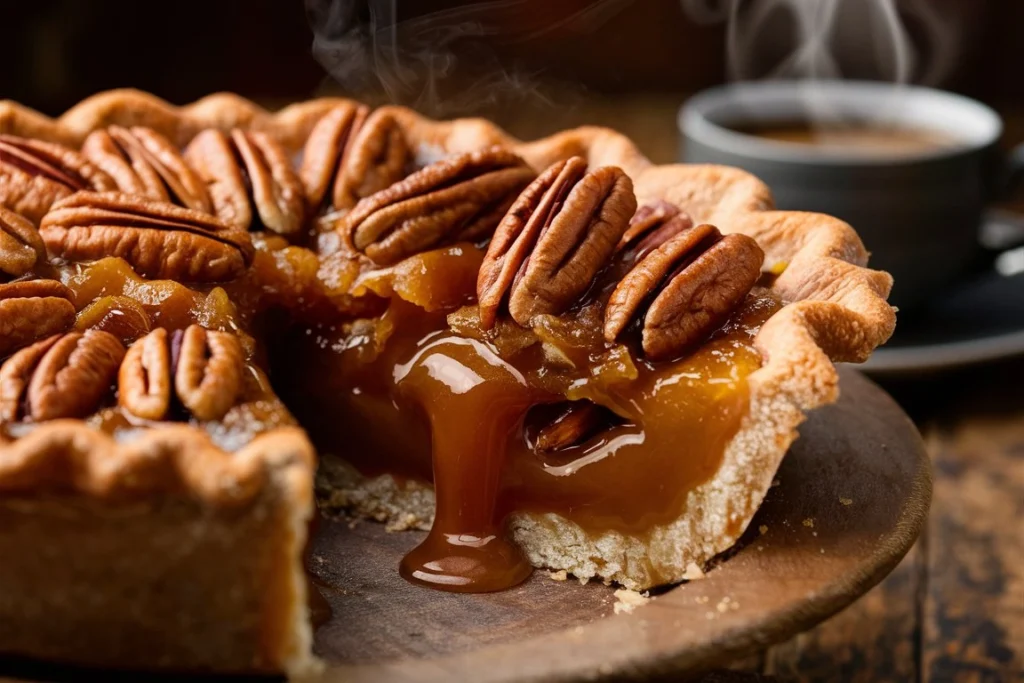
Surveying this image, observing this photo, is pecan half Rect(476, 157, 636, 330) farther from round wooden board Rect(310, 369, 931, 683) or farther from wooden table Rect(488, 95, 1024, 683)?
wooden table Rect(488, 95, 1024, 683)

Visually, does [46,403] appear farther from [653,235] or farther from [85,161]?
[653,235]

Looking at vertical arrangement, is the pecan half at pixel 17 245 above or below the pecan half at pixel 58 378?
above

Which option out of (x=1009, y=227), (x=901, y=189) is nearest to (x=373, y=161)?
(x=901, y=189)

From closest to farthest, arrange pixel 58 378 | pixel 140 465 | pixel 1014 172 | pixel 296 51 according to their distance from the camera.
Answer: pixel 140 465 → pixel 58 378 → pixel 1014 172 → pixel 296 51

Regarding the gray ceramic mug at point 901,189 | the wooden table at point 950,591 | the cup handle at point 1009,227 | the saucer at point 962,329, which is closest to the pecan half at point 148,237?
the wooden table at point 950,591

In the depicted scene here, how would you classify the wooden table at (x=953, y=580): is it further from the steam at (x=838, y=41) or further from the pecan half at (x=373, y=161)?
the steam at (x=838, y=41)

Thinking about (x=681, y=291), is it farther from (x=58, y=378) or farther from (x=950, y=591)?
(x=950, y=591)

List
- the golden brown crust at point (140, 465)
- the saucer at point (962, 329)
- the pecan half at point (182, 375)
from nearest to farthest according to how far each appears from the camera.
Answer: the golden brown crust at point (140, 465) → the pecan half at point (182, 375) → the saucer at point (962, 329)
